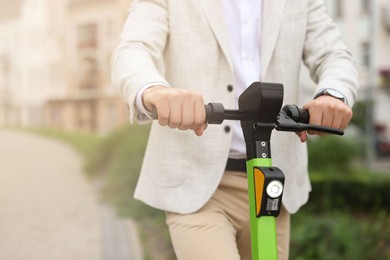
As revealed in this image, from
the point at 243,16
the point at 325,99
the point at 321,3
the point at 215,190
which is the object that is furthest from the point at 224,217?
the point at 321,3

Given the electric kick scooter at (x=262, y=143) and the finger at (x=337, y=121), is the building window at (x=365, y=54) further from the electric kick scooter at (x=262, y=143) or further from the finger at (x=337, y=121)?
the electric kick scooter at (x=262, y=143)

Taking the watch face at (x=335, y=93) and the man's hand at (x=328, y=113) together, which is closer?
the man's hand at (x=328, y=113)

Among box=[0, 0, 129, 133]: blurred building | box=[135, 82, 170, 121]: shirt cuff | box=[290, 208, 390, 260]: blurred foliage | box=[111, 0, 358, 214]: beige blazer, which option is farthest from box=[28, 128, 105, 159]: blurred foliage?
box=[135, 82, 170, 121]: shirt cuff

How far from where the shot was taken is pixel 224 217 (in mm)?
1601

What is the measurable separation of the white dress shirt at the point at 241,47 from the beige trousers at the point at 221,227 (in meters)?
0.11

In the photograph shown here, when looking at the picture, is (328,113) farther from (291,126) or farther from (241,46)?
(241,46)

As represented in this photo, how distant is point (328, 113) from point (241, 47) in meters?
0.42

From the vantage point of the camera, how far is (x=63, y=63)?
23.4 feet

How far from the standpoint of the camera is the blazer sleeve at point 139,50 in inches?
54.3

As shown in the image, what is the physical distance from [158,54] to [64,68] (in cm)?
576

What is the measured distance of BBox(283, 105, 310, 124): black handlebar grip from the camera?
1.28 meters

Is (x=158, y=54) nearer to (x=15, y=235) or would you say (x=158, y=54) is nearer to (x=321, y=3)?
(x=321, y=3)

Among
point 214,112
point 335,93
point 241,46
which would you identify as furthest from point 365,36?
point 214,112

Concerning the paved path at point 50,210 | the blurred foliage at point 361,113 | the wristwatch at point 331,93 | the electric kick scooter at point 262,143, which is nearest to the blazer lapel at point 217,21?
the wristwatch at point 331,93
